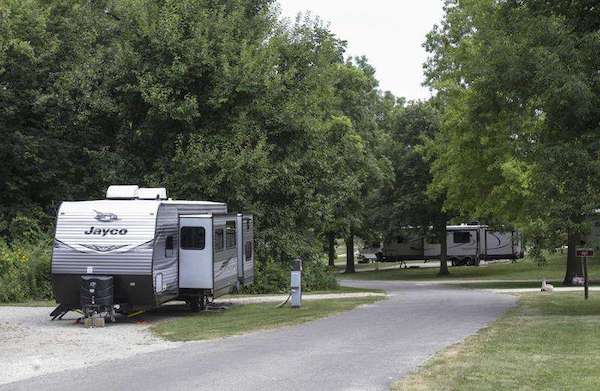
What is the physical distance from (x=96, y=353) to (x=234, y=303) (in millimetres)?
9238

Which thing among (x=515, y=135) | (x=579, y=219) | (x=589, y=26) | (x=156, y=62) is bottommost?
(x=579, y=219)

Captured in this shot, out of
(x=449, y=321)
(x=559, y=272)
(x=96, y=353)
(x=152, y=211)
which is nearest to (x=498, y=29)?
(x=449, y=321)

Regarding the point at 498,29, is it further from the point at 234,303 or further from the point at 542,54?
the point at 234,303

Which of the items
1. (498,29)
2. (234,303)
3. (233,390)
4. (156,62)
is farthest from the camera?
(156,62)

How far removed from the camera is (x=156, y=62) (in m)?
25.2

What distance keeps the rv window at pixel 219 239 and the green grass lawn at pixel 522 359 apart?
6.79m

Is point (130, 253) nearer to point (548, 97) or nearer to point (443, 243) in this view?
point (548, 97)

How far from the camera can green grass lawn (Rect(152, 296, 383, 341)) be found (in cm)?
1355

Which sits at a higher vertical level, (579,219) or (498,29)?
(498,29)

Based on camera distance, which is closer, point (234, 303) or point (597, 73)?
point (597, 73)

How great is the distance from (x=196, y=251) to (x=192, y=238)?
0.32 meters

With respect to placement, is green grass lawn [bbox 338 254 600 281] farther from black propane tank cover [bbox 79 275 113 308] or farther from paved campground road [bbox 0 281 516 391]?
black propane tank cover [bbox 79 275 113 308]

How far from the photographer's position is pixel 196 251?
1698 cm

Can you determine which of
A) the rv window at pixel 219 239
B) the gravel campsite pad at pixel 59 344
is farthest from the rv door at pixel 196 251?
the gravel campsite pad at pixel 59 344
